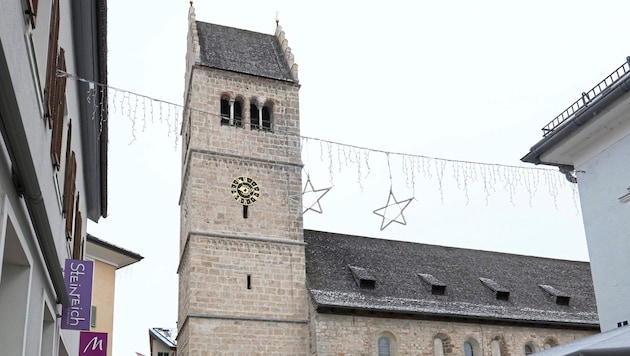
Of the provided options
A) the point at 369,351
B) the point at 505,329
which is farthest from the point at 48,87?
the point at 505,329

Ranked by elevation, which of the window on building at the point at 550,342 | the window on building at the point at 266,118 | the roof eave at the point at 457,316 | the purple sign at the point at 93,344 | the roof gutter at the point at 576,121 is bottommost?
the purple sign at the point at 93,344

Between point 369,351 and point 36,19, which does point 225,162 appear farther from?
point 36,19

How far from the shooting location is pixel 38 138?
8.15m

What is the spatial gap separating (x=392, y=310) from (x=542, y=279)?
12.0 m

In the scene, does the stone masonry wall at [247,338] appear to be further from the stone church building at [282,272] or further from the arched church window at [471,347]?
the arched church window at [471,347]

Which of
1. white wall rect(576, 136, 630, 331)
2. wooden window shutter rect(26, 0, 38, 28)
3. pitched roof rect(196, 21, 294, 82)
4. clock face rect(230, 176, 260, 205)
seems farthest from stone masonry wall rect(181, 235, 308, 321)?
wooden window shutter rect(26, 0, 38, 28)

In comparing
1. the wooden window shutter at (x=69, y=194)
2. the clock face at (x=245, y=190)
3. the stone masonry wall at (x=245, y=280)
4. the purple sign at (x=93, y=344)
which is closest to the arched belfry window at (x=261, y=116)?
the clock face at (x=245, y=190)

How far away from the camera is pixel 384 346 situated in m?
30.4

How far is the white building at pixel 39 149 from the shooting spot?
6.20 m

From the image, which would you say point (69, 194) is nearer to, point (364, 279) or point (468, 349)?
point (364, 279)

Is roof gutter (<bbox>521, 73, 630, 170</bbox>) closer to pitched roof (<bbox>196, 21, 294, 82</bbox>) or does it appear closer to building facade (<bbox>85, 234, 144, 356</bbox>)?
building facade (<bbox>85, 234, 144, 356</bbox>)

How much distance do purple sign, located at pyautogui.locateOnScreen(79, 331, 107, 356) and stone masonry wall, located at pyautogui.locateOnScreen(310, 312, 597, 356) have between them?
14654mm

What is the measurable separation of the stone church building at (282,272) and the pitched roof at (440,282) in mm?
93

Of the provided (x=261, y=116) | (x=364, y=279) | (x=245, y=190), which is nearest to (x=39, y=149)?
(x=245, y=190)
